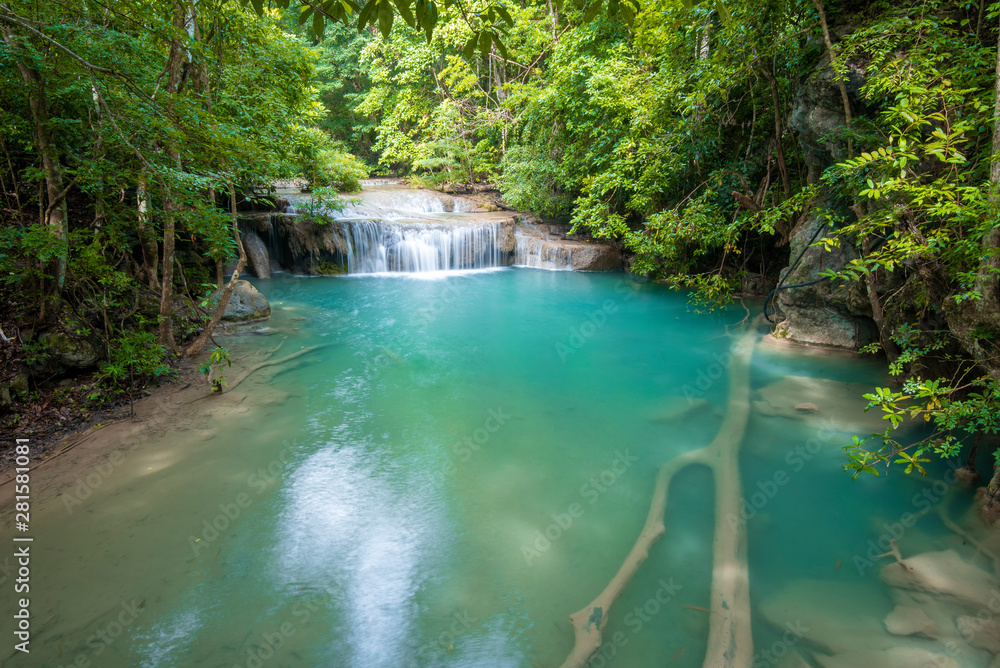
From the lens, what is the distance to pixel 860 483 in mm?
4480

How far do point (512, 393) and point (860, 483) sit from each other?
379 cm

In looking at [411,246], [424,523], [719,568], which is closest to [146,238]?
[424,523]

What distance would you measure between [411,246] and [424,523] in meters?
11.7

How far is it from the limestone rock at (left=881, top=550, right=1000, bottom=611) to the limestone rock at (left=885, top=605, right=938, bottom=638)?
247mm

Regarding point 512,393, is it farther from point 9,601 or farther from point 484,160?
point 484,160

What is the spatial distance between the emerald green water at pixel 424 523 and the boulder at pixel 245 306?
1624mm

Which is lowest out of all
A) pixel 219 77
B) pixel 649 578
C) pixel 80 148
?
pixel 649 578

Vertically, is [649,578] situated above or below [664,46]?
below

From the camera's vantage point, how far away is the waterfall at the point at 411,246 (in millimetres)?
14492

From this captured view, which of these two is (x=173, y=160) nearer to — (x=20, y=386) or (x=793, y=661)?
(x=20, y=386)

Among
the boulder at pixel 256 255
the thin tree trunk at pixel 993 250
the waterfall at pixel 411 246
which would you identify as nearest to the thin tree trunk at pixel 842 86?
the thin tree trunk at pixel 993 250

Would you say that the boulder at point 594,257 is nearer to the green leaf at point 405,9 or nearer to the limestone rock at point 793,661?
the limestone rock at point 793,661

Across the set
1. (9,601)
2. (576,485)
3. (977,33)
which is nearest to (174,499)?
(9,601)

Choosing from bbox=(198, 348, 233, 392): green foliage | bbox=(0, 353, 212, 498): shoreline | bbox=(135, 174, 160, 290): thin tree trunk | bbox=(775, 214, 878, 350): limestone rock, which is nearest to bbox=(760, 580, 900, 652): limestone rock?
bbox=(775, 214, 878, 350): limestone rock
